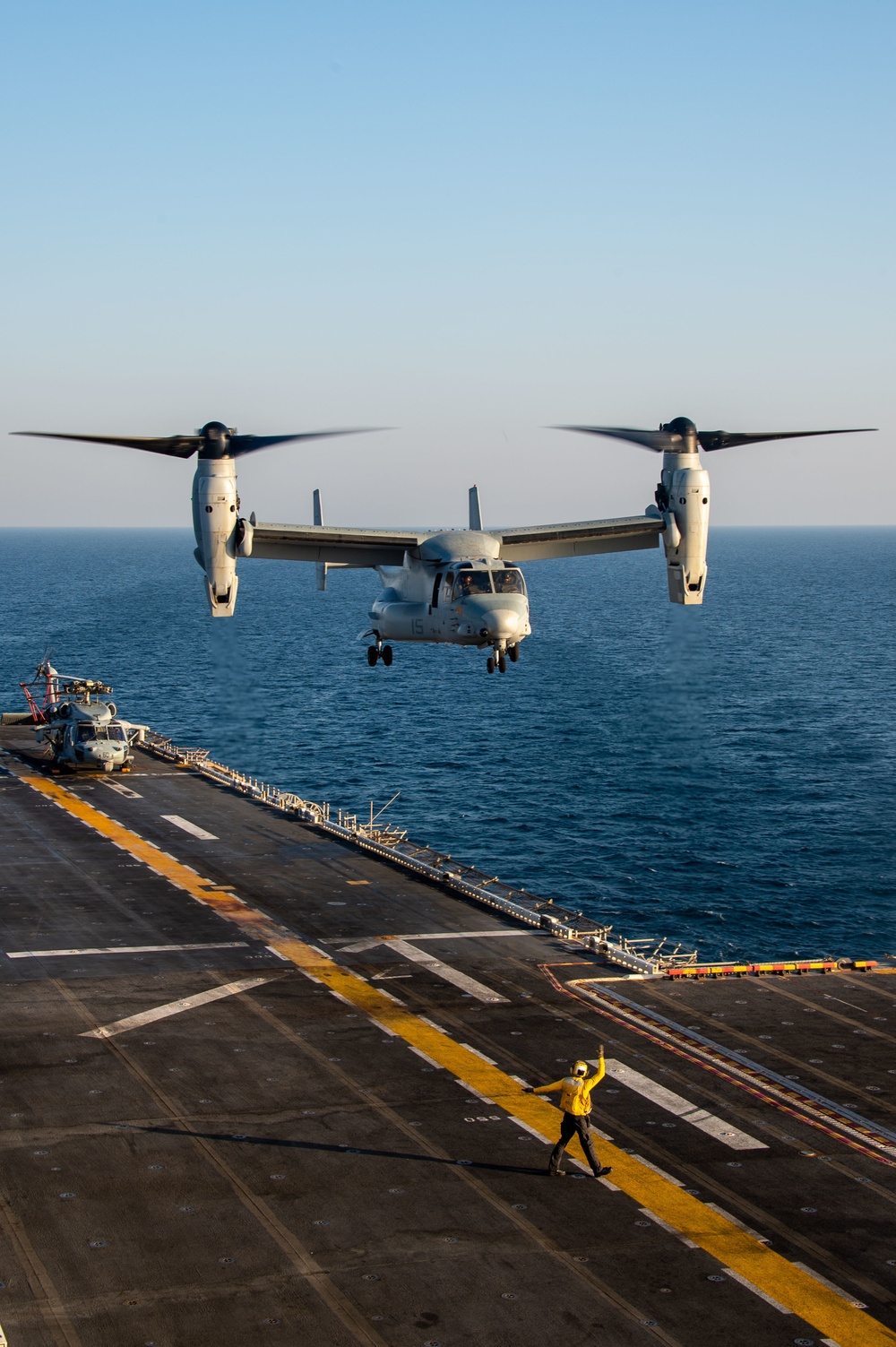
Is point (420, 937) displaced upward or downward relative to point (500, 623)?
downward

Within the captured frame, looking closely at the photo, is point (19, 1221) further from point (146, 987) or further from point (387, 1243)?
point (146, 987)

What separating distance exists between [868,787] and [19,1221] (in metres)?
63.8

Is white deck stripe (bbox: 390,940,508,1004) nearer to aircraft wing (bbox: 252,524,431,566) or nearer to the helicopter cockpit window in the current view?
the helicopter cockpit window

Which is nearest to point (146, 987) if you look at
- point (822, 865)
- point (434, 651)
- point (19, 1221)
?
point (19, 1221)

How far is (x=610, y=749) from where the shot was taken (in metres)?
93.0

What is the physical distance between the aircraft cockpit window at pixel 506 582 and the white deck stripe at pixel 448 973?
11.3m

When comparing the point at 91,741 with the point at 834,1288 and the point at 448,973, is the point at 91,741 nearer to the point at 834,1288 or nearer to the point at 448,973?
the point at 448,973

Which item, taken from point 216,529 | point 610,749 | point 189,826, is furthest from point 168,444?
point 610,749

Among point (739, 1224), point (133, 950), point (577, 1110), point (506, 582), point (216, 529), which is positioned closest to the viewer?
point (739, 1224)

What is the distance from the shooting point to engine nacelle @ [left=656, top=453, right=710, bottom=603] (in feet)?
139

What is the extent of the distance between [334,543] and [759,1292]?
28347 mm

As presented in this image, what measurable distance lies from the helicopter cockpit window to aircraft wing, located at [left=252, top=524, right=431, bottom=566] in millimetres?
3262

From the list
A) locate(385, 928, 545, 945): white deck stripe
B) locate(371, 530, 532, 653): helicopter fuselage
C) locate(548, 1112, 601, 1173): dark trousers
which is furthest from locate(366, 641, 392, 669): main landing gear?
locate(548, 1112, 601, 1173): dark trousers

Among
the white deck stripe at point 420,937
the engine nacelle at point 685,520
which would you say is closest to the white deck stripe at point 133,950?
the white deck stripe at point 420,937
